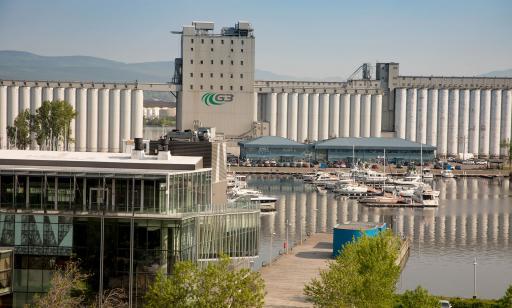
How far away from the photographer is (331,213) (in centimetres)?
5359

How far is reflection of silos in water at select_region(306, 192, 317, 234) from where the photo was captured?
4612cm

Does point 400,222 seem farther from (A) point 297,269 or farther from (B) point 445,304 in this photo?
(B) point 445,304

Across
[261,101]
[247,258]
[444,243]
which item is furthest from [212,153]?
[261,101]

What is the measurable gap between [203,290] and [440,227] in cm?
3140

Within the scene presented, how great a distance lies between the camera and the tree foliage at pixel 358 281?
74.8 feet

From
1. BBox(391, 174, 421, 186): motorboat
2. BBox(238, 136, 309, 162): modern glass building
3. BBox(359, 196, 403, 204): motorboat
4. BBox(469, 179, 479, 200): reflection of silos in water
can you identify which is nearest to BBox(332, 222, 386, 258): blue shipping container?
BBox(359, 196, 403, 204): motorboat

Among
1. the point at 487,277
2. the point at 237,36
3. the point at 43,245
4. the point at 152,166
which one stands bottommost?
the point at 487,277

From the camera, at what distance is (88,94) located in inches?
3607

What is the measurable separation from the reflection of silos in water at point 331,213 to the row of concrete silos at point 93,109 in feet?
107

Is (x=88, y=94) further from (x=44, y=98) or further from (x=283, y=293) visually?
(x=283, y=293)

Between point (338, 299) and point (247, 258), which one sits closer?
point (338, 299)

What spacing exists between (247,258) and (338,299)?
2.47 m

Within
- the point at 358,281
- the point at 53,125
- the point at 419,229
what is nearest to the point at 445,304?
the point at 358,281

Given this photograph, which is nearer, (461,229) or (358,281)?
(358,281)
